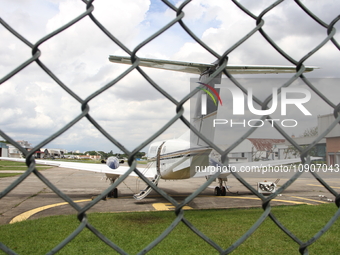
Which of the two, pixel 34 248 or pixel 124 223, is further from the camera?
pixel 124 223

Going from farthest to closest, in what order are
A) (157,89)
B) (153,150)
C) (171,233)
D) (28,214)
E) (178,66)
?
(153,150), (28,214), (171,233), (178,66), (157,89)

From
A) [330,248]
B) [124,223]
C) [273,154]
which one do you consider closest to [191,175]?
[124,223]

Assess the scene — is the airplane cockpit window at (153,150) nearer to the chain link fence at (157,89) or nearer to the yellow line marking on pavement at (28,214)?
the yellow line marking on pavement at (28,214)

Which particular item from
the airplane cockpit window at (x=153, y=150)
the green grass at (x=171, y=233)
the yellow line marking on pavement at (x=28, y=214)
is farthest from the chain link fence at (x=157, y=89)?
the airplane cockpit window at (x=153, y=150)

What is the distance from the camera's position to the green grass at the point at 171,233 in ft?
16.3

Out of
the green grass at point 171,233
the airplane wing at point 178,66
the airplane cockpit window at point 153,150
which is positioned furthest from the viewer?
the airplane cockpit window at point 153,150

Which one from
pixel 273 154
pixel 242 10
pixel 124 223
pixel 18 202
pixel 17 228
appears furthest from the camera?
pixel 273 154

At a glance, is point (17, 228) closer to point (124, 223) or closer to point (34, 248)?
point (34, 248)

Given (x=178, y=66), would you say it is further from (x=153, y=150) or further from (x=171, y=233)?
(x=153, y=150)

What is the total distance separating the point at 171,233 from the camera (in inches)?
233

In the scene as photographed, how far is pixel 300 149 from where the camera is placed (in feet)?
3.96

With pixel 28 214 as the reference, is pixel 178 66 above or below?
above

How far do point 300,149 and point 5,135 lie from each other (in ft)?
3.59

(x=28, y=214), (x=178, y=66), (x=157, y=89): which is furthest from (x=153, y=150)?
(x=157, y=89)
